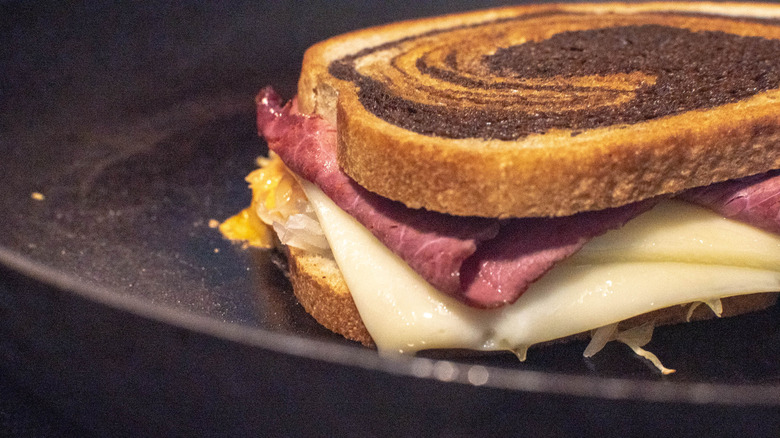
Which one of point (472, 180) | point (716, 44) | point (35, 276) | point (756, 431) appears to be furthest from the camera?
point (716, 44)

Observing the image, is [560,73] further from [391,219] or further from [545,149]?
[391,219]

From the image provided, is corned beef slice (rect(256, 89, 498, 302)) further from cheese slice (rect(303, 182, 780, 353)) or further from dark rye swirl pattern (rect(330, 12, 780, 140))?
dark rye swirl pattern (rect(330, 12, 780, 140))

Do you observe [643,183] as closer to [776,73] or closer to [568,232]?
[568,232]

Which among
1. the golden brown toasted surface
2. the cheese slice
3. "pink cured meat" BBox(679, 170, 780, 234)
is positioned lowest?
the golden brown toasted surface

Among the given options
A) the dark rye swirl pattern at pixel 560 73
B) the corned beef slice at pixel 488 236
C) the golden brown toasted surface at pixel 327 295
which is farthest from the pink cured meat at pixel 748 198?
the golden brown toasted surface at pixel 327 295

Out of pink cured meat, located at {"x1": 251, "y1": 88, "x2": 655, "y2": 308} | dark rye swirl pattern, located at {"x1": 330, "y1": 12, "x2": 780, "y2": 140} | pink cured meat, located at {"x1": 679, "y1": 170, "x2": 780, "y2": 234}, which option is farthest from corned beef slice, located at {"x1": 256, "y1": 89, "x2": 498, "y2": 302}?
pink cured meat, located at {"x1": 679, "y1": 170, "x2": 780, "y2": 234}

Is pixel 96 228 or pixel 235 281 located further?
pixel 96 228

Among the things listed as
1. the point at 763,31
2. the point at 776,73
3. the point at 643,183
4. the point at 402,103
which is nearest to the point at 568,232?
the point at 643,183
